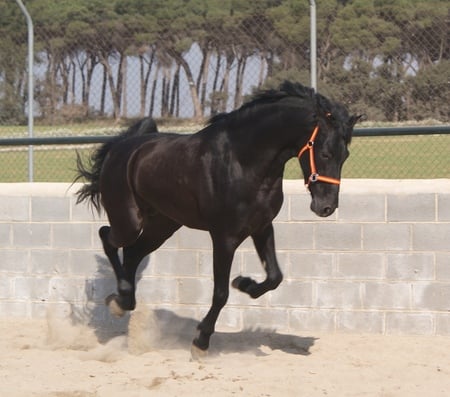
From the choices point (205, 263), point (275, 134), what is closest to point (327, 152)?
point (275, 134)

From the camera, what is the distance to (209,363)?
6.56 m

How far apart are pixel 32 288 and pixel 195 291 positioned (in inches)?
60.4

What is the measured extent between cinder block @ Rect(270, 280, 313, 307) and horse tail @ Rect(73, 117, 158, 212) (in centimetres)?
159

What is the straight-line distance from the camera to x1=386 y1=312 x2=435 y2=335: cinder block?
7.46 m

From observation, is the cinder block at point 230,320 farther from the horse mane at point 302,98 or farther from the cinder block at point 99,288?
the horse mane at point 302,98

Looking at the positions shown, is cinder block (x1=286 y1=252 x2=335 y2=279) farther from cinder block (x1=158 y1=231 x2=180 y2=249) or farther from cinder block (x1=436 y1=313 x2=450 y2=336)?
cinder block (x1=158 y1=231 x2=180 y2=249)

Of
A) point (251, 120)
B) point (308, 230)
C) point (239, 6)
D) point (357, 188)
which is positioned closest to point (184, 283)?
point (308, 230)

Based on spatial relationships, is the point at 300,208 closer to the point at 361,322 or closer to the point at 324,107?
the point at 361,322

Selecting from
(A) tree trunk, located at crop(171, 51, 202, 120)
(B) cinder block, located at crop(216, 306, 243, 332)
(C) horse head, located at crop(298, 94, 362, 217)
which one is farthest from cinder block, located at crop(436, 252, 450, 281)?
(A) tree trunk, located at crop(171, 51, 202, 120)

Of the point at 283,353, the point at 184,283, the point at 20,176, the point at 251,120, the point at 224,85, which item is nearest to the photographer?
the point at 251,120

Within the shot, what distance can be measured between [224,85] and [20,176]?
2.34 meters

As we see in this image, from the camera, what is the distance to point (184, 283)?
26.5ft

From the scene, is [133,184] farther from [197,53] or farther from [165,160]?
[197,53]

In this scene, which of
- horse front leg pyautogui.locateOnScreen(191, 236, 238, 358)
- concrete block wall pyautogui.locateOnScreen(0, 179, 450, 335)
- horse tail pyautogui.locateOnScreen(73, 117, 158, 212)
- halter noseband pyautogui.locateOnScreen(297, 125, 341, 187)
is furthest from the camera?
horse tail pyautogui.locateOnScreen(73, 117, 158, 212)
